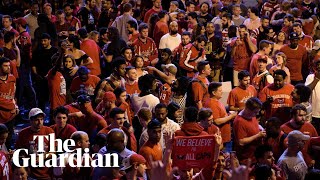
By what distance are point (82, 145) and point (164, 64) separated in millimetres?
4115

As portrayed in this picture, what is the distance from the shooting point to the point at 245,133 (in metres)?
10.2

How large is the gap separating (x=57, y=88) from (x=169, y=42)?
11.7 ft

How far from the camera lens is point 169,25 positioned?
1584cm

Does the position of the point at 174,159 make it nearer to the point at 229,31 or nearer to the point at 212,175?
the point at 212,175

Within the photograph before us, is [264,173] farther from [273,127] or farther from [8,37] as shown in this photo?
[8,37]

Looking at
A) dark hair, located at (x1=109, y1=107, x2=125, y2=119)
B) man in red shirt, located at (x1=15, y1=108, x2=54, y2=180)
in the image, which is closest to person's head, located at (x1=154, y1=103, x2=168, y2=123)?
dark hair, located at (x1=109, y1=107, x2=125, y2=119)

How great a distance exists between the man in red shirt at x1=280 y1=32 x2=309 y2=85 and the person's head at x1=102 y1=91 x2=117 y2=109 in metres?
4.56

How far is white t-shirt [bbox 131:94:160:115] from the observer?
11.1 m

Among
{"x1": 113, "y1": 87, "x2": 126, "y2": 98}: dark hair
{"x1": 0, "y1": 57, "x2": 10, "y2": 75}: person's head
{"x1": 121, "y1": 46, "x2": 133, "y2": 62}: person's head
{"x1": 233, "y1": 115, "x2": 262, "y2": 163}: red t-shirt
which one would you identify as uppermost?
{"x1": 0, "y1": 57, "x2": 10, "y2": 75}: person's head

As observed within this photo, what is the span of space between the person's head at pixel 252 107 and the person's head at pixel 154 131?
4.44 ft

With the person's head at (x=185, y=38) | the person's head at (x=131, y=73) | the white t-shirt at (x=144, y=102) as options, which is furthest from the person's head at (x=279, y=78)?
the person's head at (x=185, y=38)

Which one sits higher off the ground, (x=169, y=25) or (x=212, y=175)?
(x=169, y=25)

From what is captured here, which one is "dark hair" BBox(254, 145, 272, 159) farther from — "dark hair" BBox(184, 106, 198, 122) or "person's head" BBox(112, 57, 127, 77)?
"person's head" BBox(112, 57, 127, 77)

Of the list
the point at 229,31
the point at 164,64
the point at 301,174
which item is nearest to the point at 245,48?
the point at 229,31
